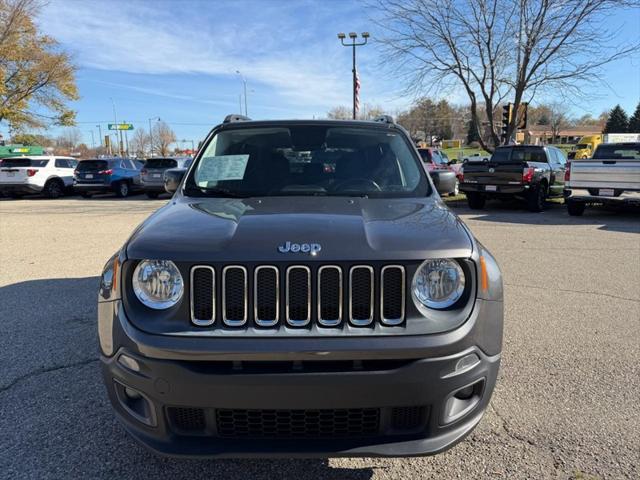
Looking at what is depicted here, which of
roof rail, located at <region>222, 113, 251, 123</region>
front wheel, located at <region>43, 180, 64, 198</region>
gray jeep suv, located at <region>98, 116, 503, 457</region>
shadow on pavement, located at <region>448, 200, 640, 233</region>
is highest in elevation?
roof rail, located at <region>222, 113, 251, 123</region>

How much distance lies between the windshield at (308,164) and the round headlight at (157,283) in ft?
3.69

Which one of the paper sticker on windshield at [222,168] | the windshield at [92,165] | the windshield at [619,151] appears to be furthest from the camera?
the windshield at [92,165]

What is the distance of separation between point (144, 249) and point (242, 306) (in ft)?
1.73

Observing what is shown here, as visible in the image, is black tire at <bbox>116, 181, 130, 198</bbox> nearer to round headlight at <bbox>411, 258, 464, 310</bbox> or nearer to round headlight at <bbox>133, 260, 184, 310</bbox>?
round headlight at <bbox>133, 260, 184, 310</bbox>

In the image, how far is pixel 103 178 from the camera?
804 inches

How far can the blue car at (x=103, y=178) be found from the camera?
2036 centimetres

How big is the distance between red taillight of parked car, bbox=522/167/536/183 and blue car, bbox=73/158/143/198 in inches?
593

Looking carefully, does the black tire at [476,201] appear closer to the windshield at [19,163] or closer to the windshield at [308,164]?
the windshield at [308,164]

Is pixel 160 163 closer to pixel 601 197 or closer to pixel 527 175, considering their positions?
pixel 527 175

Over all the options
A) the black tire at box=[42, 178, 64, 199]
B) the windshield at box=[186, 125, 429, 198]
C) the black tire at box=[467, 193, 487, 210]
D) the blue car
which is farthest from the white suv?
the windshield at box=[186, 125, 429, 198]

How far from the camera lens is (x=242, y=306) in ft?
6.97

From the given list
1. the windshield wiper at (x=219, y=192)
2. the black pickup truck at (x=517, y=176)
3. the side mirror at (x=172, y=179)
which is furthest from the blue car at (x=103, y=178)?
the windshield wiper at (x=219, y=192)

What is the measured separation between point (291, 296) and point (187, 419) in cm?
70

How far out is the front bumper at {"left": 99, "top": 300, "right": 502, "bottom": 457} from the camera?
2.02 metres
